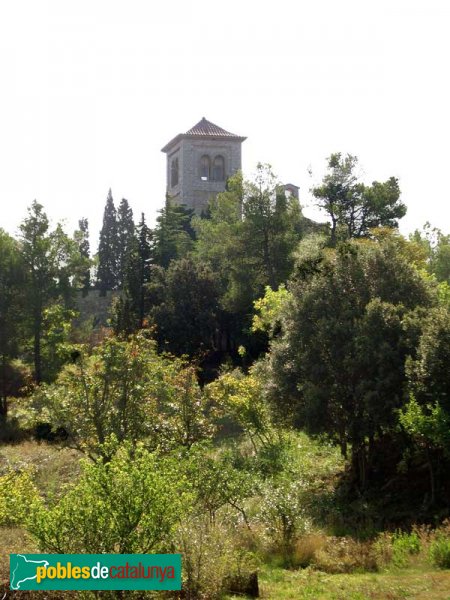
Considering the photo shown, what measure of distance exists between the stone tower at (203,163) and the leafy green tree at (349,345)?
162ft

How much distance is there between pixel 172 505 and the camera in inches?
354

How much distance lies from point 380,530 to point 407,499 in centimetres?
226

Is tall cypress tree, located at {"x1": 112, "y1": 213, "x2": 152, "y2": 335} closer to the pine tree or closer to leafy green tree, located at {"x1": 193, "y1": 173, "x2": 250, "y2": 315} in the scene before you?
the pine tree

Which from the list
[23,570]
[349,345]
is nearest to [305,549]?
[23,570]

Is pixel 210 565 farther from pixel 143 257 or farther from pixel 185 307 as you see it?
pixel 143 257

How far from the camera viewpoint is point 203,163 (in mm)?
72438

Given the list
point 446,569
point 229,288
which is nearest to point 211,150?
point 229,288

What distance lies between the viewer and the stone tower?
70.9 meters

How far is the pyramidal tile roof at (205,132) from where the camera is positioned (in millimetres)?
71750

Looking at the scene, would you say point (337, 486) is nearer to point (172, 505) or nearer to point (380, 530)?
point (380, 530)

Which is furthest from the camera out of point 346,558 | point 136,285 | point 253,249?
point 136,285

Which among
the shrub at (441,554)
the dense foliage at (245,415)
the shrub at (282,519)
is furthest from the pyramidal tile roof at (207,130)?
the shrub at (441,554)

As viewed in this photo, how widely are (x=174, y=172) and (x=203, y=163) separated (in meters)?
4.27

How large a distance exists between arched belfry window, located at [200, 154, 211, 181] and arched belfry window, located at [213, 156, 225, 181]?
0.65 meters
